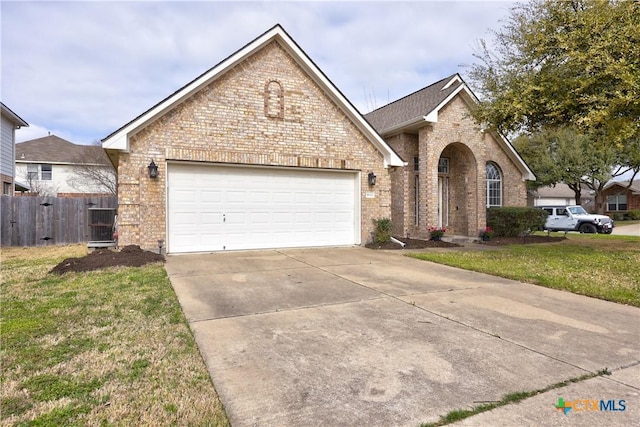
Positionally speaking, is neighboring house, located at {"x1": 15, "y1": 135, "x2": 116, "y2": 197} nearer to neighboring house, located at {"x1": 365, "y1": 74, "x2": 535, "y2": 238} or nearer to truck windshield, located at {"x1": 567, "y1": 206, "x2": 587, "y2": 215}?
neighboring house, located at {"x1": 365, "y1": 74, "x2": 535, "y2": 238}

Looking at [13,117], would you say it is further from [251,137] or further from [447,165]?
[447,165]

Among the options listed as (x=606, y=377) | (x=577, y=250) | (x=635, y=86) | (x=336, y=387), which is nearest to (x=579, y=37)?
(x=635, y=86)

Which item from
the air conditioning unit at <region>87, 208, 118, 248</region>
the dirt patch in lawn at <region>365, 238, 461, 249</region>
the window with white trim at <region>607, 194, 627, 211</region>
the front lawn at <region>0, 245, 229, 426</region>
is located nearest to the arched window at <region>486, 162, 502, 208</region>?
the dirt patch in lawn at <region>365, 238, 461, 249</region>

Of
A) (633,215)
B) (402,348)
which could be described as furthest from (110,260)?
(633,215)

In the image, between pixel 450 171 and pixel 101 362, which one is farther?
pixel 450 171

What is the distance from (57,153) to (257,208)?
25.8 meters

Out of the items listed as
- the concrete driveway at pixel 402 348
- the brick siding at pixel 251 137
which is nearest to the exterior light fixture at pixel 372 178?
the brick siding at pixel 251 137

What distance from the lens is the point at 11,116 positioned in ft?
56.8

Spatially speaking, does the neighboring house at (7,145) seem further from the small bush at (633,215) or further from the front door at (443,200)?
the small bush at (633,215)

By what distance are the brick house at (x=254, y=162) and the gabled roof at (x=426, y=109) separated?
43cm

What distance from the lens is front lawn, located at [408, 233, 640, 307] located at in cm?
626

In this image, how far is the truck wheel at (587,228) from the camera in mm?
20469

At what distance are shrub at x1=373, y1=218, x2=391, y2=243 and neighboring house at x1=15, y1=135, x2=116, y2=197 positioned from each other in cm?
2374

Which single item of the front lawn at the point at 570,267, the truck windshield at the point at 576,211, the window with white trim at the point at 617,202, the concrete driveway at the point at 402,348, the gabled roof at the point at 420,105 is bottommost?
the concrete driveway at the point at 402,348
